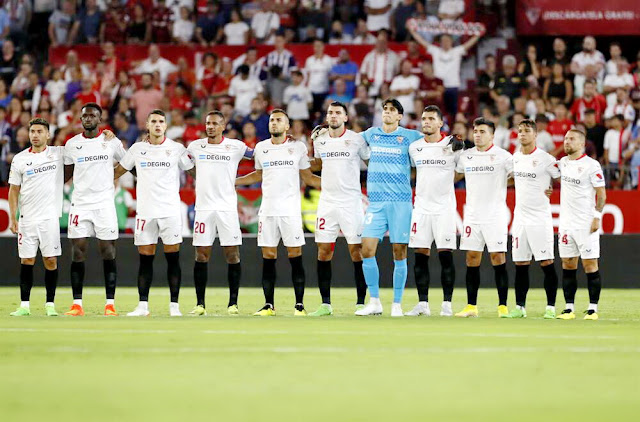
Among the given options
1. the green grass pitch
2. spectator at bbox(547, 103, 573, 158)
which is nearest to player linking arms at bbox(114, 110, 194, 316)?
the green grass pitch

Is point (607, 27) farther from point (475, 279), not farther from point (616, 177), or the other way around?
point (475, 279)

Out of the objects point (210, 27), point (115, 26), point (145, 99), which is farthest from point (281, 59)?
point (115, 26)

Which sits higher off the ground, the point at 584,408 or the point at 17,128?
the point at 17,128

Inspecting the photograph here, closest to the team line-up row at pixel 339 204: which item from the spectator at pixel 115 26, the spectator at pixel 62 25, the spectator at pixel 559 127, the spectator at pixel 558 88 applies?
the spectator at pixel 559 127

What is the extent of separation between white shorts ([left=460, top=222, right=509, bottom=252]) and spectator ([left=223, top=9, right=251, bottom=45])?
1224cm

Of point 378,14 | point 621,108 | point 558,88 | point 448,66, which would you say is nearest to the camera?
point 621,108

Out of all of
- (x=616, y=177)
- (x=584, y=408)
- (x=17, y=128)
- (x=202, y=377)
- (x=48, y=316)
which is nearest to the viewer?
(x=584, y=408)

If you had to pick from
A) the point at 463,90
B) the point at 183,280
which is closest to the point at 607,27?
the point at 463,90

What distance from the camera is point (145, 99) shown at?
907 inches

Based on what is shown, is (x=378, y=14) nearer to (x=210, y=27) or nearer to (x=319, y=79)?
(x=319, y=79)

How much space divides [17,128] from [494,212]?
12397 millimetres

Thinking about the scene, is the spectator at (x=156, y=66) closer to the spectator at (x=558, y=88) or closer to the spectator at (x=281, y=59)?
the spectator at (x=281, y=59)

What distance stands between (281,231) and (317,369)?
18.9 ft

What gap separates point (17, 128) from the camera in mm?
22672
